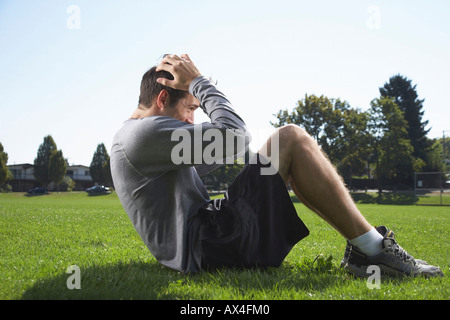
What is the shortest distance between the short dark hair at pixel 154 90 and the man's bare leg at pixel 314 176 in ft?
2.50

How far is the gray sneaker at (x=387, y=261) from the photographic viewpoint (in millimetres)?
2502

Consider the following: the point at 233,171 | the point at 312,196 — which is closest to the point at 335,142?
the point at 233,171

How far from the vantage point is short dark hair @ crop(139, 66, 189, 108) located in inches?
103

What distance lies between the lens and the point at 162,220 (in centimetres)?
242

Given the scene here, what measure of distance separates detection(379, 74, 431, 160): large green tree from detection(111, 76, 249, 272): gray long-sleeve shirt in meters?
54.4

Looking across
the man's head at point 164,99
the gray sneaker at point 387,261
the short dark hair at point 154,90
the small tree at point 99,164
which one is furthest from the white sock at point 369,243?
the small tree at point 99,164

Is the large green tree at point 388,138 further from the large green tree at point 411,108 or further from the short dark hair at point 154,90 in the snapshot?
the short dark hair at point 154,90

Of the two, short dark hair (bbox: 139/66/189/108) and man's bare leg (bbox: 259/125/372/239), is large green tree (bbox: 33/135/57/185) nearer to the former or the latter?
short dark hair (bbox: 139/66/189/108)

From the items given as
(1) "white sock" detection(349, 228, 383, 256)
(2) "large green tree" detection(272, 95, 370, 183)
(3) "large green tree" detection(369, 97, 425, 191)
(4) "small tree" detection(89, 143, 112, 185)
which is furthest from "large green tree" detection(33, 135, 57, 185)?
(1) "white sock" detection(349, 228, 383, 256)

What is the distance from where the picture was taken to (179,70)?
2.60 m

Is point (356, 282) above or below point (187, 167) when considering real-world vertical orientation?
below

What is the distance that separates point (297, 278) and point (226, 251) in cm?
55
